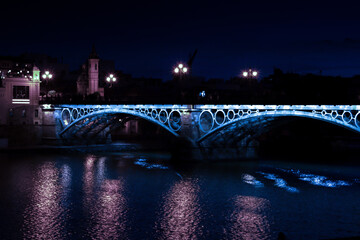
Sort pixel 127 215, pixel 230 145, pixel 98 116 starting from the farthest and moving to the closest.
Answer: pixel 98 116
pixel 230 145
pixel 127 215

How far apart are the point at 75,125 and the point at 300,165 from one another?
3130 cm

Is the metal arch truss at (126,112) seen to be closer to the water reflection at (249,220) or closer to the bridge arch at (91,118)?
the bridge arch at (91,118)

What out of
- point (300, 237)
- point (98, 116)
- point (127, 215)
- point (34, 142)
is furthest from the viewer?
point (34, 142)

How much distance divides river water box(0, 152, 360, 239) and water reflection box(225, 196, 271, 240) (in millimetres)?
51

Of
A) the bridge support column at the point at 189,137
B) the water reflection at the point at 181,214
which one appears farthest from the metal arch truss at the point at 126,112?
the water reflection at the point at 181,214

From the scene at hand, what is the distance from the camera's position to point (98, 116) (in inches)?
2489

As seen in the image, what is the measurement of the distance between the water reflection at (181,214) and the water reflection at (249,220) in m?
1.88

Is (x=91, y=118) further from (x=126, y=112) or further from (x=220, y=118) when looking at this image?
(x=220, y=118)

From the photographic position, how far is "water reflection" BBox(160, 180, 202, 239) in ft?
79.4

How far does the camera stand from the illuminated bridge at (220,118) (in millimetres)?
39500

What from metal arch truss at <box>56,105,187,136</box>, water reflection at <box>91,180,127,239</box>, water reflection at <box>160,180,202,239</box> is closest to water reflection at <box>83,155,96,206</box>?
water reflection at <box>91,180,127,239</box>

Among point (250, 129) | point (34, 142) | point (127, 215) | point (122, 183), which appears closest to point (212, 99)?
point (250, 129)

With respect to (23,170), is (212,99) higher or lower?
higher

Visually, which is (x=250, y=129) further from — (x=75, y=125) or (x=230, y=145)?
(x=75, y=125)
